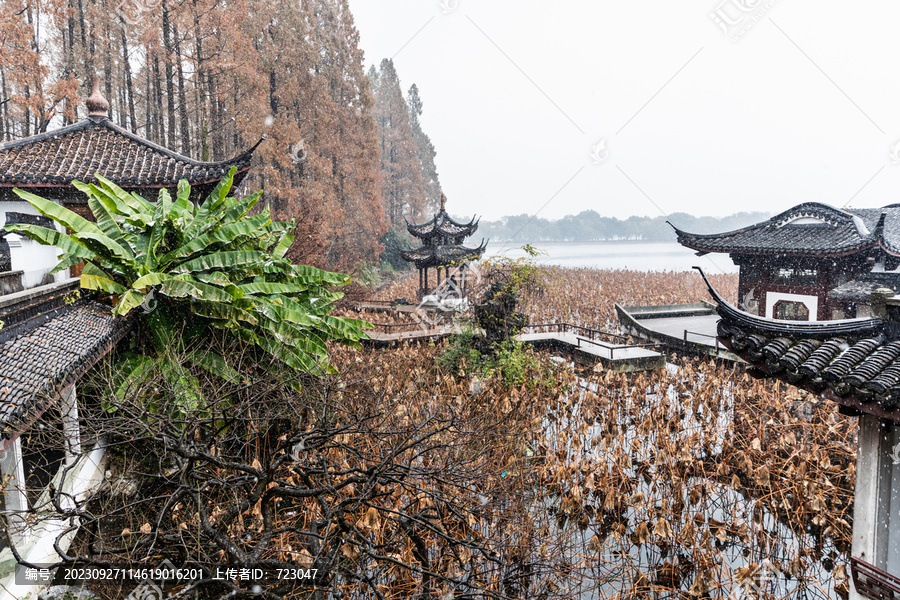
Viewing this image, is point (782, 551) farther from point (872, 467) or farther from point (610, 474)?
point (872, 467)

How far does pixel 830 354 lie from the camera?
145 inches

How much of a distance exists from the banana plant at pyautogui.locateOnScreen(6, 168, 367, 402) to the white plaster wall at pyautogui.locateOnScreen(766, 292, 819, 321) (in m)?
12.9

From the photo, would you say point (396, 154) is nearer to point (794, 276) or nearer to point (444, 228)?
point (444, 228)

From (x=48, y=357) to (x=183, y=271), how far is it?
207 centimetres

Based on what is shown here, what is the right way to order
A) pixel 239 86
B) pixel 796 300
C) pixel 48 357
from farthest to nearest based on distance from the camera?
pixel 239 86 → pixel 796 300 → pixel 48 357

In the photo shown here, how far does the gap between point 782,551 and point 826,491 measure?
51.6 inches

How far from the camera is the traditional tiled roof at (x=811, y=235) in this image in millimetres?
12203

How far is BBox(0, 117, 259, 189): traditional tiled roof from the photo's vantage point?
800cm

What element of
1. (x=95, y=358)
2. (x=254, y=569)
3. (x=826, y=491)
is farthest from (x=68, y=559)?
(x=826, y=491)

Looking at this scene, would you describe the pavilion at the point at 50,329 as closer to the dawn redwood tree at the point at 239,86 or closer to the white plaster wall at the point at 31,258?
the white plaster wall at the point at 31,258

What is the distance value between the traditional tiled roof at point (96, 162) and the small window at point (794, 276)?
47.1 ft

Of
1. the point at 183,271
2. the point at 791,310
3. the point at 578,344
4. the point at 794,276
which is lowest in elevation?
the point at 578,344

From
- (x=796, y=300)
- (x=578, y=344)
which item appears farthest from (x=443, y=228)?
(x=796, y=300)

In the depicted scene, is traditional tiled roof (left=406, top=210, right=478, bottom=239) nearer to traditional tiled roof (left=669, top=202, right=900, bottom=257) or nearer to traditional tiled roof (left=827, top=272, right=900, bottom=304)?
traditional tiled roof (left=669, top=202, right=900, bottom=257)
